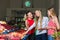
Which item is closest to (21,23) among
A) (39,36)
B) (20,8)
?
(39,36)

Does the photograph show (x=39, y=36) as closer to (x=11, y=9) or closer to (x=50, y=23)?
(x=50, y=23)

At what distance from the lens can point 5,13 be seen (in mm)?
8391

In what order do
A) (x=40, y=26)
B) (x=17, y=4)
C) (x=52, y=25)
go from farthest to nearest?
(x=17, y=4), (x=40, y=26), (x=52, y=25)

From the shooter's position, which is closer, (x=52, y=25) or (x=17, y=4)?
(x=52, y=25)

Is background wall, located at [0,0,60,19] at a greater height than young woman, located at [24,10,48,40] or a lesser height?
greater

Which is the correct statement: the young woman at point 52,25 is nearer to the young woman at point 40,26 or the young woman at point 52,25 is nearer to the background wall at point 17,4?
the young woman at point 40,26

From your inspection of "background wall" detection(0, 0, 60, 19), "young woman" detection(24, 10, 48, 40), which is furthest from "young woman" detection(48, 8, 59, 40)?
"background wall" detection(0, 0, 60, 19)

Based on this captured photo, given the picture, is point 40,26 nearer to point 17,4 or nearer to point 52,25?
point 52,25

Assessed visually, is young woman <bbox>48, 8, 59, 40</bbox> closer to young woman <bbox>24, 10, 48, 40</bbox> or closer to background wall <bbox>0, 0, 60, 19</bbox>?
young woman <bbox>24, 10, 48, 40</bbox>

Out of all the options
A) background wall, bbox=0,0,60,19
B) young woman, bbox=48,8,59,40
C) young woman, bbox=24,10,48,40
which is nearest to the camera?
young woman, bbox=48,8,59,40

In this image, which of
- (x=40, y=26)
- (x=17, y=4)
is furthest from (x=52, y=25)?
(x=17, y=4)

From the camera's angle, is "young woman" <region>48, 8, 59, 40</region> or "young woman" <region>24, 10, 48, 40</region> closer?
"young woman" <region>48, 8, 59, 40</region>

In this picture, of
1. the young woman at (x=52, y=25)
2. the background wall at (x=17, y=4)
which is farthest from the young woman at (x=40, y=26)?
the background wall at (x=17, y=4)

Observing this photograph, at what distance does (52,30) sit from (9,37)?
3.55 feet
